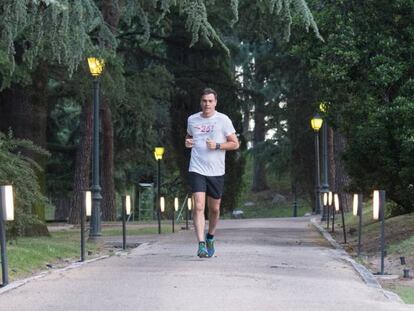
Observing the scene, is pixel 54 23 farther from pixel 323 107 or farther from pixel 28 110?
pixel 28 110

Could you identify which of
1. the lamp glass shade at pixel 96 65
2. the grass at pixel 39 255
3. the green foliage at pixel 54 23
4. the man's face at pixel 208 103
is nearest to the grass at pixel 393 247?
the man's face at pixel 208 103

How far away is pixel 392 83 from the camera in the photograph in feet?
50.0

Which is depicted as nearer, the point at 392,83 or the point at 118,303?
the point at 118,303

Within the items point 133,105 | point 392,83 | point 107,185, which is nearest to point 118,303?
point 392,83

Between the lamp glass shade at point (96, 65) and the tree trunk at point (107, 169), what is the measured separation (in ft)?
47.5

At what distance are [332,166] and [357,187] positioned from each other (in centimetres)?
1828

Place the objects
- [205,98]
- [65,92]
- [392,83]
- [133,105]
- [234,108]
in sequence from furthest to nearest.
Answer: [234,108]
[133,105]
[65,92]
[392,83]
[205,98]

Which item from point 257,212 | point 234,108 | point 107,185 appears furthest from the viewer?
point 257,212

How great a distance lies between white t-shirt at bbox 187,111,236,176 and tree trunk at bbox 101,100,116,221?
2174cm

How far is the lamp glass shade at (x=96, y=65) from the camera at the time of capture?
1714cm

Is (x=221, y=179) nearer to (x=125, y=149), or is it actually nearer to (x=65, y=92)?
(x=65, y=92)

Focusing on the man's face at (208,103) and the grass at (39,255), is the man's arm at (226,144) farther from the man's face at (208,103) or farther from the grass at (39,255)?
the grass at (39,255)

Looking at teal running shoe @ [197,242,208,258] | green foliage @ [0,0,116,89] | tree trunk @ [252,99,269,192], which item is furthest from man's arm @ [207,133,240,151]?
tree trunk @ [252,99,269,192]

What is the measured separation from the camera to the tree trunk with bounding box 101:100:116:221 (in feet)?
107
